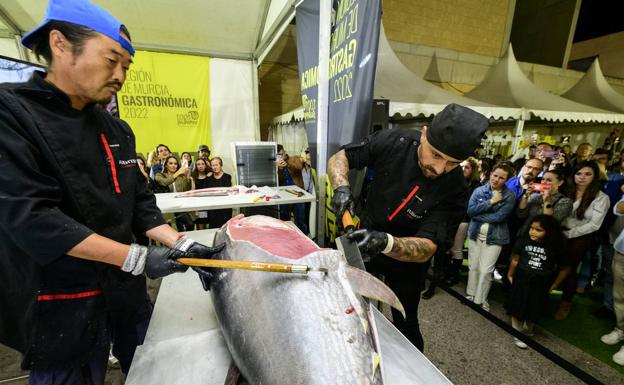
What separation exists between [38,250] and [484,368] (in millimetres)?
3182

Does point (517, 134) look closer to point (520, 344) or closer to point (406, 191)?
point (520, 344)

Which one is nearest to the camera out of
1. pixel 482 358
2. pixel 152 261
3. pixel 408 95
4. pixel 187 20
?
pixel 152 261

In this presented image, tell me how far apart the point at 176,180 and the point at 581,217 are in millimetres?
5697

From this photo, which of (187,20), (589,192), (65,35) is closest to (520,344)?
(589,192)

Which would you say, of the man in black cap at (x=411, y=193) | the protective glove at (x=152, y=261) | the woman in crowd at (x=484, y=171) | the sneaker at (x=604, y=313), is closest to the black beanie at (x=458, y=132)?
A: the man in black cap at (x=411, y=193)

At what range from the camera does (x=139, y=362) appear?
1211 millimetres

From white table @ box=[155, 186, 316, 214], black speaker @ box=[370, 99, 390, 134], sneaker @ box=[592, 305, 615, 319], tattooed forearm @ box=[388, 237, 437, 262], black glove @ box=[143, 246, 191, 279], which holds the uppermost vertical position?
black speaker @ box=[370, 99, 390, 134]

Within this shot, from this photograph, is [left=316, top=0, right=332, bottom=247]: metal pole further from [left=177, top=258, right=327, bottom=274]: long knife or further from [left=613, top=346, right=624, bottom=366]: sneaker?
[left=613, top=346, right=624, bottom=366]: sneaker

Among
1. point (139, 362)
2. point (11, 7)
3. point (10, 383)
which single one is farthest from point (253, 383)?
point (11, 7)

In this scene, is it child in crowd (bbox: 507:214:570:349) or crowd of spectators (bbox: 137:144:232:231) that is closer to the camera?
child in crowd (bbox: 507:214:570:349)

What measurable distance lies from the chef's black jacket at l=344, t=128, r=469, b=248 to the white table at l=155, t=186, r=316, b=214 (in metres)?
1.74

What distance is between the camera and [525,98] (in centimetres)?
807

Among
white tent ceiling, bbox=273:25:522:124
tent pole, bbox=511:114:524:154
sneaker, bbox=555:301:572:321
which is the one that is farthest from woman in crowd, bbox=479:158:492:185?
tent pole, bbox=511:114:524:154

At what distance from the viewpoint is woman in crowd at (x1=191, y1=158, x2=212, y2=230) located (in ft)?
16.0
